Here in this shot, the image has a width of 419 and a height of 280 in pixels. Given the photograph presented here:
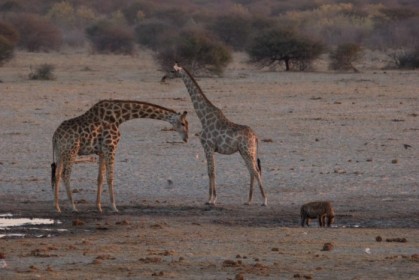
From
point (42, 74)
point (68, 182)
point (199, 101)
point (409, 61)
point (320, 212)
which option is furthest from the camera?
point (409, 61)

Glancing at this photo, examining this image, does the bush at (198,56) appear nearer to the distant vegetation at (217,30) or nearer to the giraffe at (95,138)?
the distant vegetation at (217,30)

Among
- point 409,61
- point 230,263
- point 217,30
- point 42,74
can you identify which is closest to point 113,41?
point 217,30

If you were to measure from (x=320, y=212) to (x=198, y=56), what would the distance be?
2484cm

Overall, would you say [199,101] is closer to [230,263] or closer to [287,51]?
[230,263]

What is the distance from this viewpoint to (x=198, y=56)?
37.1m

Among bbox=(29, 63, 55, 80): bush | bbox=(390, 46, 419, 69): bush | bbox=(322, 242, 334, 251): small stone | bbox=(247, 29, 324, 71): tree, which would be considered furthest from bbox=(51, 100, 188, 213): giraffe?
bbox=(390, 46, 419, 69): bush

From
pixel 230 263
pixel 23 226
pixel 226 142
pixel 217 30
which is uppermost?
pixel 217 30

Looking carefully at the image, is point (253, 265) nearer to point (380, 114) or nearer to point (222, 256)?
point (222, 256)

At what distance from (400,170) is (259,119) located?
6.86 m

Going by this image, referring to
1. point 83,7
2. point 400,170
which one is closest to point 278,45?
point 400,170

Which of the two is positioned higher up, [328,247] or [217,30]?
[217,30]

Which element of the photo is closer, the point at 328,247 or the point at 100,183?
the point at 328,247

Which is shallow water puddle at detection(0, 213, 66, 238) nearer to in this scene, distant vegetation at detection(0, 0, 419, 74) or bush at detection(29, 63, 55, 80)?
bush at detection(29, 63, 55, 80)

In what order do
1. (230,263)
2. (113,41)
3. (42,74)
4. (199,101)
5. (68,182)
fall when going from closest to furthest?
(230,263) → (68,182) → (199,101) → (42,74) → (113,41)
